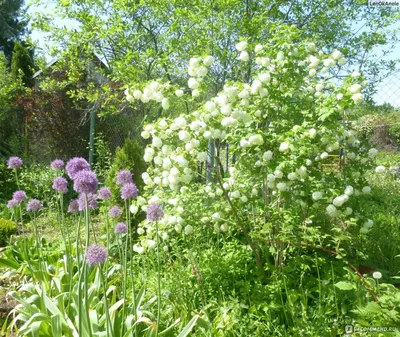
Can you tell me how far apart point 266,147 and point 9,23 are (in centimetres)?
2856

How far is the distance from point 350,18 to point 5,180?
22.4ft

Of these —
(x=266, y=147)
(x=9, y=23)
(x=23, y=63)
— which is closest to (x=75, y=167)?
(x=266, y=147)

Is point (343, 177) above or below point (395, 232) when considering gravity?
above

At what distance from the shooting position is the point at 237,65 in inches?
222

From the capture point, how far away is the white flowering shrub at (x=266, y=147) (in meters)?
2.49

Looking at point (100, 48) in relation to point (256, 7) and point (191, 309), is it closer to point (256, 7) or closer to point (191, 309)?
point (256, 7)

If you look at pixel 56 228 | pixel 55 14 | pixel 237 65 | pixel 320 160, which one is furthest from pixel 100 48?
pixel 320 160

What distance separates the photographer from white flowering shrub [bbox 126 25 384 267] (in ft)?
8.17

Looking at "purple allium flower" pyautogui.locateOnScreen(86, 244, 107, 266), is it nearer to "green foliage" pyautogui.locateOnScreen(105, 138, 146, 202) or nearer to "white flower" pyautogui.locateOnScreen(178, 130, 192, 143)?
"white flower" pyautogui.locateOnScreen(178, 130, 192, 143)

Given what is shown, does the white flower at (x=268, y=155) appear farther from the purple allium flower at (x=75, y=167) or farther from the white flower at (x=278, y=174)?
the purple allium flower at (x=75, y=167)

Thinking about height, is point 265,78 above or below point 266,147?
above

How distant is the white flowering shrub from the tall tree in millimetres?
25575

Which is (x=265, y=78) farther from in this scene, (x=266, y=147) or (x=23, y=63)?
(x=23, y=63)

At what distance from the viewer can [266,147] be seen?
262 centimetres
